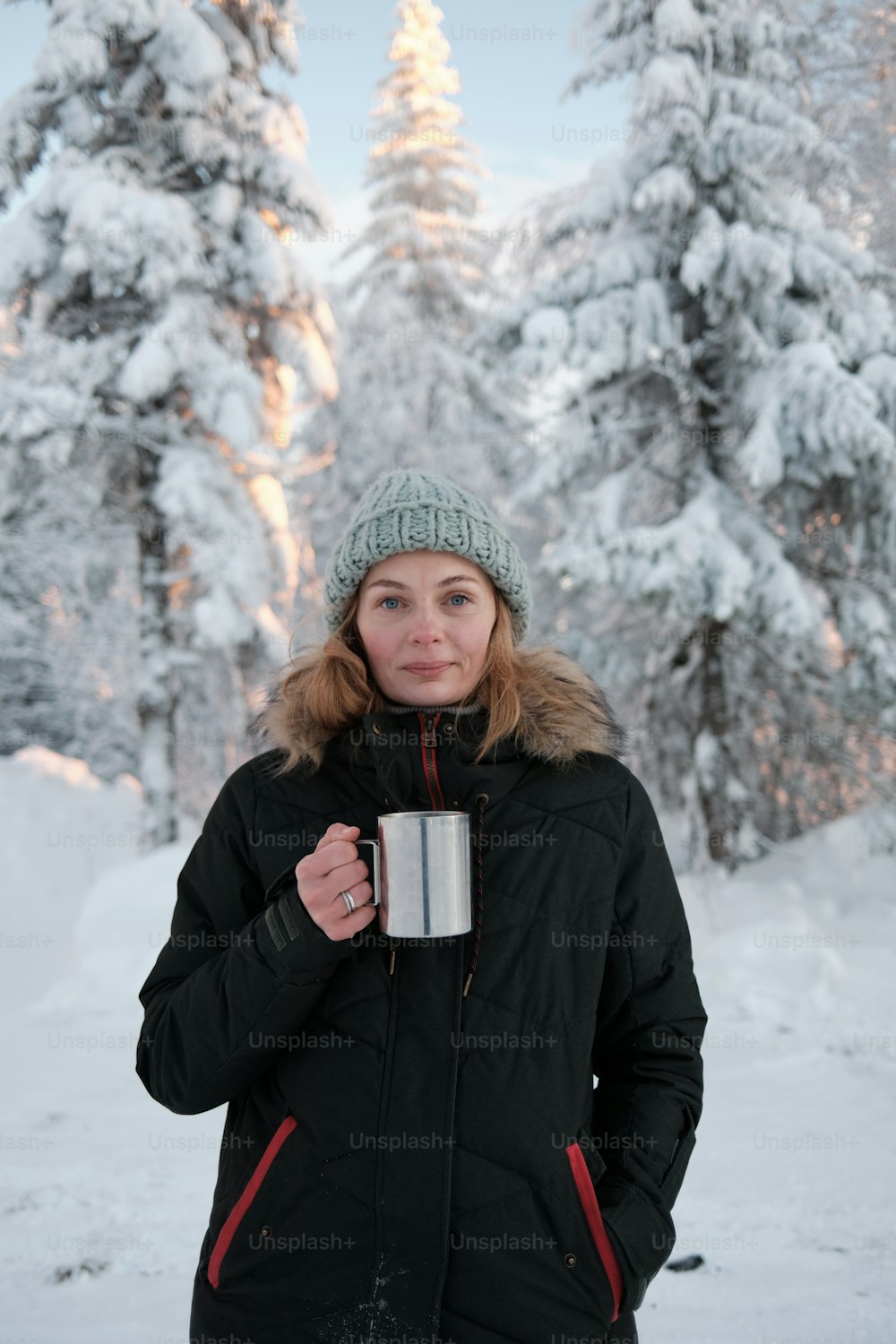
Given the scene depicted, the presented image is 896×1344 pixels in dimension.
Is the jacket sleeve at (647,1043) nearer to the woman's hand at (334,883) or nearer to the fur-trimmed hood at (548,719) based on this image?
the fur-trimmed hood at (548,719)

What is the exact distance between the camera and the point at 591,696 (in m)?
2.05

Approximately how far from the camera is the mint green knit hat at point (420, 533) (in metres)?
1.91

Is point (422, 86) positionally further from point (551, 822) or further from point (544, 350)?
point (551, 822)

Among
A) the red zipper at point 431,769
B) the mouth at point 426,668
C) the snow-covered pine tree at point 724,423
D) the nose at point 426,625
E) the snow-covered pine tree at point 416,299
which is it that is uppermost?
the snow-covered pine tree at point 416,299

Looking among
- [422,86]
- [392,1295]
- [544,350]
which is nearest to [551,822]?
[392,1295]

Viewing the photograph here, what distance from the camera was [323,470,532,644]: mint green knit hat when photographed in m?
1.91

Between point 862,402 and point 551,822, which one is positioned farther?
point 862,402

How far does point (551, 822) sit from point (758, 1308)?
2.47 meters

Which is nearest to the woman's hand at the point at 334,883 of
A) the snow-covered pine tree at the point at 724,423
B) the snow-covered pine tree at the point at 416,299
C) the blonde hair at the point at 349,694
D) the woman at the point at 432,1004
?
the woman at the point at 432,1004

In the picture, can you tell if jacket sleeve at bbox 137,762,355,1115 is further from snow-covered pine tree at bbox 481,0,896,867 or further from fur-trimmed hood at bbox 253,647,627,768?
snow-covered pine tree at bbox 481,0,896,867

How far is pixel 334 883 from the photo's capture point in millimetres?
1520

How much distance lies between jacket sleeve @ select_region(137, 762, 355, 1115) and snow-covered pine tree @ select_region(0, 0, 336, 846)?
770 centimetres

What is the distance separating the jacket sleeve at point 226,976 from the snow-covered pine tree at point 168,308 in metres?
7.70

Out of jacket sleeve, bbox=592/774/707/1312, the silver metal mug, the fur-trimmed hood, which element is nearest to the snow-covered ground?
jacket sleeve, bbox=592/774/707/1312
